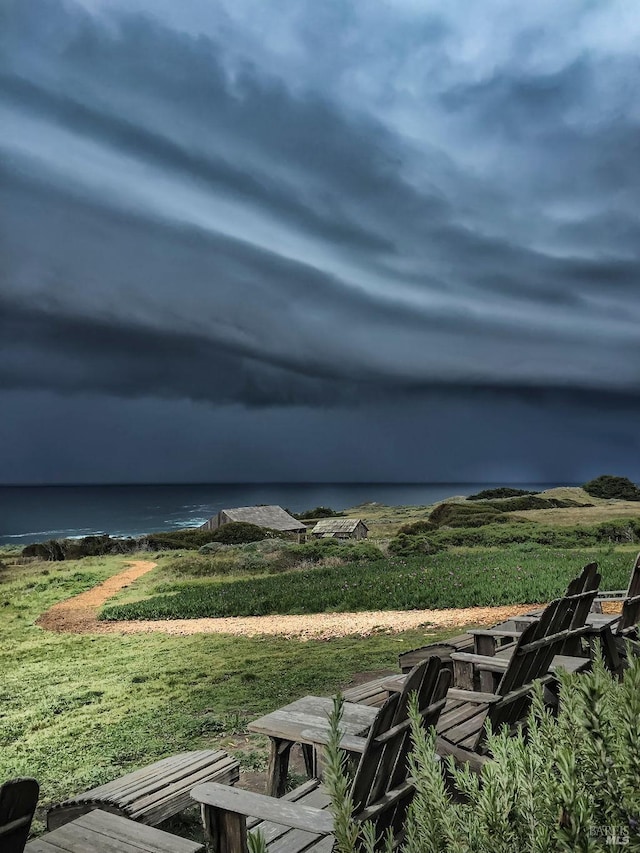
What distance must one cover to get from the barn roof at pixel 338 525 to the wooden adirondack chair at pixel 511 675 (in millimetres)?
28182

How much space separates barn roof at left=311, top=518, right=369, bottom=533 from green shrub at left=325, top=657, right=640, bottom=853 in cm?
3186

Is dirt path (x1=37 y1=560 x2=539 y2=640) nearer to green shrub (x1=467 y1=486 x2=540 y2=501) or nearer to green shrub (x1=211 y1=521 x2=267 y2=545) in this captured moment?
green shrub (x1=211 y1=521 x2=267 y2=545)

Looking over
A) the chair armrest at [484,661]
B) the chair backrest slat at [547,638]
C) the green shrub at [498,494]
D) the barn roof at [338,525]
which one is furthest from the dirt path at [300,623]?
the green shrub at [498,494]

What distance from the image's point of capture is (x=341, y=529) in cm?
3362

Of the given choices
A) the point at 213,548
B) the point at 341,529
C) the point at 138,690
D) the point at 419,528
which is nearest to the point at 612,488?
the point at 419,528

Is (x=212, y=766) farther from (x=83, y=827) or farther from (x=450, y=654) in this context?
(x=450, y=654)

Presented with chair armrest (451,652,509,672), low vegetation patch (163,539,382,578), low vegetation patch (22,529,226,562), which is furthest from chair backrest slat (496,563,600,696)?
low vegetation patch (22,529,226,562)

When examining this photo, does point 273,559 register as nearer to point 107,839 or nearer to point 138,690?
point 138,690

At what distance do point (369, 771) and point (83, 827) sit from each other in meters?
1.58

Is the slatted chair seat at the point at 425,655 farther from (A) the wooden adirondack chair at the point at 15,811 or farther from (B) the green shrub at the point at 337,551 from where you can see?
(B) the green shrub at the point at 337,551

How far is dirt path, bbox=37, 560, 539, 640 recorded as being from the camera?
12805mm

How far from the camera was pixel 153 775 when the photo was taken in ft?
13.5

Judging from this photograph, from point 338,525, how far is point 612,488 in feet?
55.8

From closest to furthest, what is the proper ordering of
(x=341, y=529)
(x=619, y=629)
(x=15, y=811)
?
(x=15, y=811) → (x=619, y=629) → (x=341, y=529)
